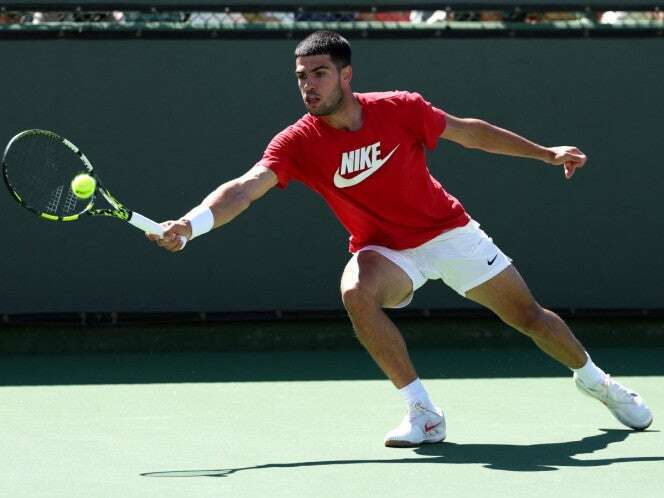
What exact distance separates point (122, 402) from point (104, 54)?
220 cm

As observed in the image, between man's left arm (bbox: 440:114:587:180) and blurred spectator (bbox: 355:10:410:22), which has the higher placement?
blurred spectator (bbox: 355:10:410:22)

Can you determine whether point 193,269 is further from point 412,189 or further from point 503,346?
point 412,189

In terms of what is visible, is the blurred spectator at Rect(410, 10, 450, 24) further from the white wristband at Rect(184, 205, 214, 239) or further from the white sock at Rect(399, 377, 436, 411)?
the white wristband at Rect(184, 205, 214, 239)

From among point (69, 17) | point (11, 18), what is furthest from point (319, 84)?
point (11, 18)

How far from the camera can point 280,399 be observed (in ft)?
21.9

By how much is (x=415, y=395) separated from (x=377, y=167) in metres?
0.88

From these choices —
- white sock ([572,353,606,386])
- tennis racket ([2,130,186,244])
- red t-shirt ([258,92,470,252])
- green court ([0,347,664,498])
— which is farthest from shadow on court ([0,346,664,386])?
red t-shirt ([258,92,470,252])

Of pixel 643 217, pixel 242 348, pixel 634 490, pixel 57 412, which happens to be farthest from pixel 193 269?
pixel 634 490

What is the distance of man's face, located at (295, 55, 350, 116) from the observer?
18.6ft

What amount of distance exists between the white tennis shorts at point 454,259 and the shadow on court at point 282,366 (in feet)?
4.81

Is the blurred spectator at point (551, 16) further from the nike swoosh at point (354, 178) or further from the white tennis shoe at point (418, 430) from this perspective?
the white tennis shoe at point (418, 430)

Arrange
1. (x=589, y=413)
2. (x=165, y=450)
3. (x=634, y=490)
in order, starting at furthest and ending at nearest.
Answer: (x=589, y=413)
(x=165, y=450)
(x=634, y=490)

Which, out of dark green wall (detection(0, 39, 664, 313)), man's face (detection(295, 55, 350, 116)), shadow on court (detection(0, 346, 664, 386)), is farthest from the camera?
dark green wall (detection(0, 39, 664, 313))

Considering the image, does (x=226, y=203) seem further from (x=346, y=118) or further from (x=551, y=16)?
(x=551, y=16)
